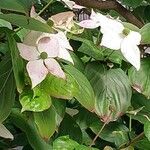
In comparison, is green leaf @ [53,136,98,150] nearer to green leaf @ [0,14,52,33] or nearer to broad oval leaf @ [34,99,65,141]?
broad oval leaf @ [34,99,65,141]

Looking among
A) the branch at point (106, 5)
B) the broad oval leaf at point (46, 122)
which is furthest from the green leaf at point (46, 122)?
the branch at point (106, 5)

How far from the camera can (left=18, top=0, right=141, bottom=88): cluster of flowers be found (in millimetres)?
451

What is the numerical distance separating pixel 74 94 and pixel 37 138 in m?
0.11

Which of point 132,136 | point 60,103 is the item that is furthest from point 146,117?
point 60,103

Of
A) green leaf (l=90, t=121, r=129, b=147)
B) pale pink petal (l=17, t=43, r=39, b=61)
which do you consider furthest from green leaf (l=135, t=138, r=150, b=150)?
pale pink petal (l=17, t=43, r=39, b=61)

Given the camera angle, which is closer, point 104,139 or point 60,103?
point 60,103

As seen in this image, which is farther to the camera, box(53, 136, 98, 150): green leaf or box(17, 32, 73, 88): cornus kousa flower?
box(53, 136, 98, 150): green leaf

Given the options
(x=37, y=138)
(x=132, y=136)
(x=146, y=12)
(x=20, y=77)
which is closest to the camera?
(x=20, y=77)

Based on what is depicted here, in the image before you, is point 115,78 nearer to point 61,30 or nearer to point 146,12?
point 61,30

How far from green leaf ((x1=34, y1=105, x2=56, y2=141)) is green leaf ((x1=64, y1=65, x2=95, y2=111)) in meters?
0.04

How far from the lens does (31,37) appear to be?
48 cm

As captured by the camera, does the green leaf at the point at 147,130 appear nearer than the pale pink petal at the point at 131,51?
No

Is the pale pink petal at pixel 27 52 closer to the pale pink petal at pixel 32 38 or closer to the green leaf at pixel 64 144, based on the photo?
Result: the pale pink petal at pixel 32 38

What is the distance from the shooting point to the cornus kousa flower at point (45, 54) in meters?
0.45
